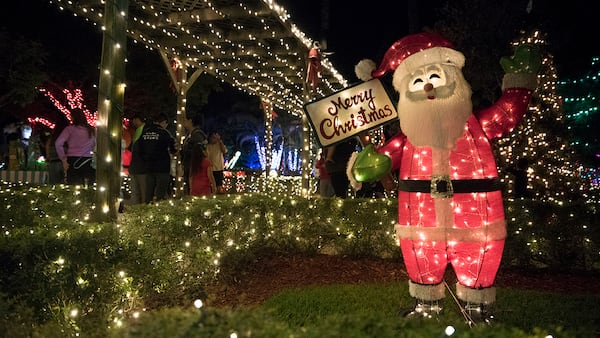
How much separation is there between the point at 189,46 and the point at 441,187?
7.47 meters

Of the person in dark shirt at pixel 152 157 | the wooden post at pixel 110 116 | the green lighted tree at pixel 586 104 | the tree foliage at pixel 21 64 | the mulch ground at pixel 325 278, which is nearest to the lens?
the wooden post at pixel 110 116

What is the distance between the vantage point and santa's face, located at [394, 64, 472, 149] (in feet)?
11.1

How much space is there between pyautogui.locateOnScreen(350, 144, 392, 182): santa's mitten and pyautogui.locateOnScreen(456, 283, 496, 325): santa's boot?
3.36 feet

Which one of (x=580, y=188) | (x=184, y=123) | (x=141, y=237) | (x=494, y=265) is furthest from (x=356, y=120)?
(x=580, y=188)

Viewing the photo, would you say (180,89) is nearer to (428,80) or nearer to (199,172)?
(199,172)

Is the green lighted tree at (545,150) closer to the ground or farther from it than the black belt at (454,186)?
farther from it

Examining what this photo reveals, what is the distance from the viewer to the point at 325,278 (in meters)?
5.40

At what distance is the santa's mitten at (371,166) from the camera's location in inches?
143

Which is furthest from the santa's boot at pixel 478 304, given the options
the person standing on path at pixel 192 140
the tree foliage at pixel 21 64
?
the tree foliage at pixel 21 64

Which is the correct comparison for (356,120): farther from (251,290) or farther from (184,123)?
(184,123)

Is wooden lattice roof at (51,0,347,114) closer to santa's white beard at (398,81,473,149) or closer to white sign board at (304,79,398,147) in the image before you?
white sign board at (304,79,398,147)

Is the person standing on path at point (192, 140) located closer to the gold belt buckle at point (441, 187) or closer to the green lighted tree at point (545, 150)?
the gold belt buckle at point (441, 187)

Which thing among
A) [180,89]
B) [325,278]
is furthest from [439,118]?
[180,89]

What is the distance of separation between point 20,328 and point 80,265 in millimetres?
578
